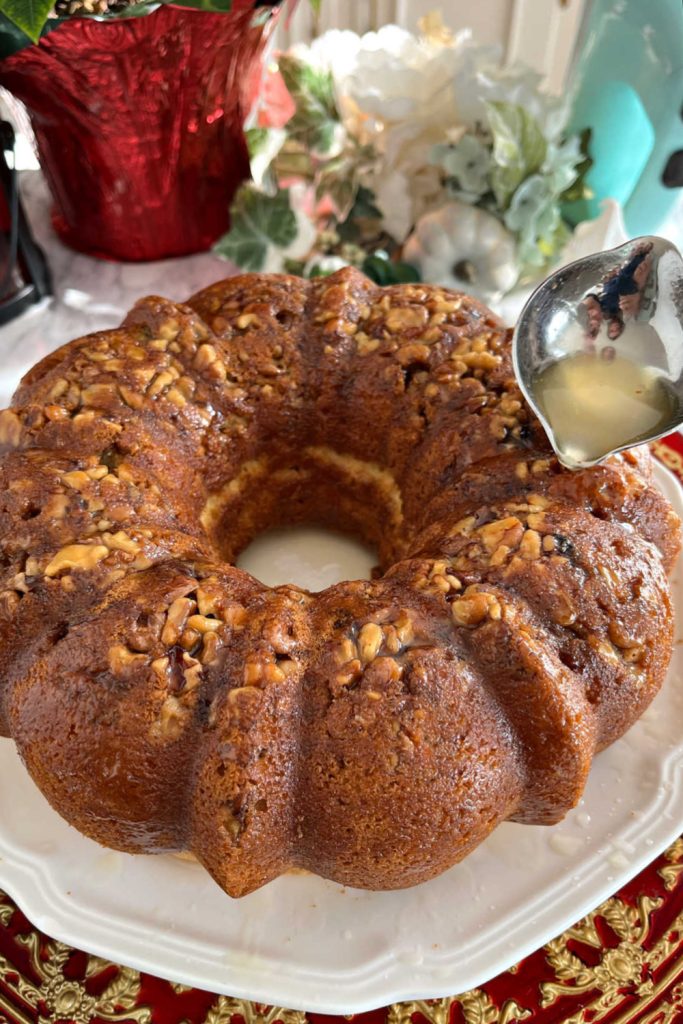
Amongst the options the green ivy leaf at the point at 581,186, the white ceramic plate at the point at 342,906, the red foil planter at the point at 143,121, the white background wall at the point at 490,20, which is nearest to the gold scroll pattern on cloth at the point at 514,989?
the white ceramic plate at the point at 342,906

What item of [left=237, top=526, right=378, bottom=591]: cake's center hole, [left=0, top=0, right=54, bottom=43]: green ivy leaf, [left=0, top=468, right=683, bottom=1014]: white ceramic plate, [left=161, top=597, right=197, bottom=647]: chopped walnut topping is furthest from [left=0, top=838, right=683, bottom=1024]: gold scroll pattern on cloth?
[left=0, top=0, right=54, bottom=43]: green ivy leaf

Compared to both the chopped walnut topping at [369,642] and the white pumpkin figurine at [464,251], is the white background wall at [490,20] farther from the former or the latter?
the chopped walnut topping at [369,642]

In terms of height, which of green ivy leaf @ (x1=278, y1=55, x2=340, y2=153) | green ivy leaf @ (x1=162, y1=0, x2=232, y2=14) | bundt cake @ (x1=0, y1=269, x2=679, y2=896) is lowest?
bundt cake @ (x1=0, y1=269, x2=679, y2=896)

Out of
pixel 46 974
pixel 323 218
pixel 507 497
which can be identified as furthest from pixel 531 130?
pixel 46 974

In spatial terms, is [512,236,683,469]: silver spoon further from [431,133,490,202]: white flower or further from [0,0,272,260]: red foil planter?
[0,0,272,260]: red foil planter

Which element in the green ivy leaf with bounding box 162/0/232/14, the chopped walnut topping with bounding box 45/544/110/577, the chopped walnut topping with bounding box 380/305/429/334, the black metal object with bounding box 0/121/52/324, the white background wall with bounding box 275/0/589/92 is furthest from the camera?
the white background wall with bounding box 275/0/589/92

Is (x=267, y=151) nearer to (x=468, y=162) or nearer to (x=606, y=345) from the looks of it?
(x=468, y=162)
